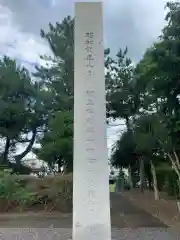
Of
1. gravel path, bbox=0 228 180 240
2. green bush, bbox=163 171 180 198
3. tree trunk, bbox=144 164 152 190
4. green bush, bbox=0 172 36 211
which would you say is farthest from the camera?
tree trunk, bbox=144 164 152 190

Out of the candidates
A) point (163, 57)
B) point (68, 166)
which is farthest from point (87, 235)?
point (68, 166)

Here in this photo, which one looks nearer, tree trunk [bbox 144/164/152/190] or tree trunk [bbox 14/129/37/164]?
tree trunk [bbox 14/129/37/164]

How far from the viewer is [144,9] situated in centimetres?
614

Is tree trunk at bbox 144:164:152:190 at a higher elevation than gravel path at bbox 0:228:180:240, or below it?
higher

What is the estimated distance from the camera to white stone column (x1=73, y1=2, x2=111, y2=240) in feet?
10.5

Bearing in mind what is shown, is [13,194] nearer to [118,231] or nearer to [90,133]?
[118,231]

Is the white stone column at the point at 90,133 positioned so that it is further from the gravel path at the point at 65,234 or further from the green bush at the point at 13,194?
the green bush at the point at 13,194

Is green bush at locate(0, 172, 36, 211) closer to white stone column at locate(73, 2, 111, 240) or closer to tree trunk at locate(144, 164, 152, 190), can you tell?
white stone column at locate(73, 2, 111, 240)

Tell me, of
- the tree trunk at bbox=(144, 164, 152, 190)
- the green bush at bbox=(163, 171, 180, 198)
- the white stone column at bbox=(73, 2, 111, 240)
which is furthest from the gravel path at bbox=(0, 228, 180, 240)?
the tree trunk at bbox=(144, 164, 152, 190)

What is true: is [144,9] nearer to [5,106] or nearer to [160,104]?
[160,104]

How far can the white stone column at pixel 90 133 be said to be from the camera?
3193 mm

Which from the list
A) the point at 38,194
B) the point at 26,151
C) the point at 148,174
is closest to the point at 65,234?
the point at 38,194

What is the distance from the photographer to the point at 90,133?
3.31 meters

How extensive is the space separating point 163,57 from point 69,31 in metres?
8.31
